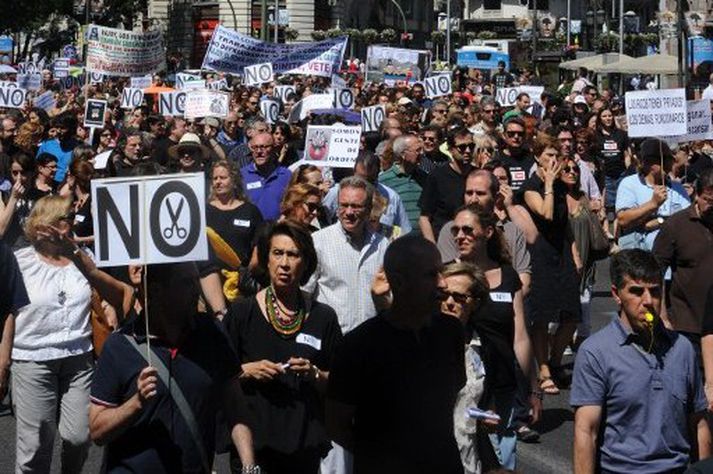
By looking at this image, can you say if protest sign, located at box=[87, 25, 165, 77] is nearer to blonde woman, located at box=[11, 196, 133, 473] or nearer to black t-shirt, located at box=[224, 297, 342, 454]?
blonde woman, located at box=[11, 196, 133, 473]

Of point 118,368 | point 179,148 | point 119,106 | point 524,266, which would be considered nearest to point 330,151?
point 179,148

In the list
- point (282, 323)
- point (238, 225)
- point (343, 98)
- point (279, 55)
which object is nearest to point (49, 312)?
point (282, 323)

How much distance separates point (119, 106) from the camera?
3025cm

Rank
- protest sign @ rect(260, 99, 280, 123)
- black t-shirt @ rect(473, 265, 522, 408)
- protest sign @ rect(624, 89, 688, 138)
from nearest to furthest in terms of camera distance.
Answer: black t-shirt @ rect(473, 265, 522, 408)
protest sign @ rect(624, 89, 688, 138)
protest sign @ rect(260, 99, 280, 123)

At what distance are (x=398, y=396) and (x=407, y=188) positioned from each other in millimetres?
7719

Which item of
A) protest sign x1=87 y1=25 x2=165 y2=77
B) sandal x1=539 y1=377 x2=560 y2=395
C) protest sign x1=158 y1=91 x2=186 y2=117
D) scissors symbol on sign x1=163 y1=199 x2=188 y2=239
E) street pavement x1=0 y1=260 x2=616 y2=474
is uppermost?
protest sign x1=87 y1=25 x2=165 y2=77

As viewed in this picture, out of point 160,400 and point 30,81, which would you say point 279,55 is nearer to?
point 30,81

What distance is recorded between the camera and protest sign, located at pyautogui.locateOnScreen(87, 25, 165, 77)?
28.2m

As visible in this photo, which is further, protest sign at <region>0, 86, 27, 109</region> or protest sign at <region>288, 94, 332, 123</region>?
protest sign at <region>0, 86, 27, 109</region>

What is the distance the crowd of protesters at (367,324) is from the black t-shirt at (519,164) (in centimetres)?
68

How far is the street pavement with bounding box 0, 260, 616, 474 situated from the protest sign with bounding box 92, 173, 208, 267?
3230mm

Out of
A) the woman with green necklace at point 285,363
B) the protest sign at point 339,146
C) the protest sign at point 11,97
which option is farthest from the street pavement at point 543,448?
the protest sign at point 11,97

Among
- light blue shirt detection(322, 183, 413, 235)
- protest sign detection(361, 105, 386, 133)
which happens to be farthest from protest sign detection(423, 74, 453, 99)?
light blue shirt detection(322, 183, 413, 235)

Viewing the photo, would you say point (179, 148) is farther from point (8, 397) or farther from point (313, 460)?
point (313, 460)
